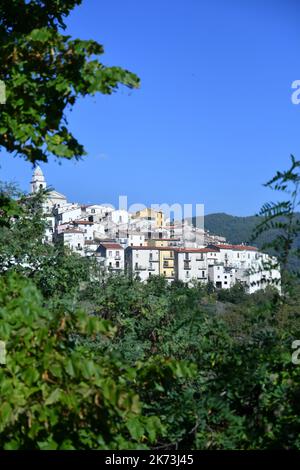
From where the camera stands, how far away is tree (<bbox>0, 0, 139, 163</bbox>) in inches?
127

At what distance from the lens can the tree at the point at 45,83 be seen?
10.6 ft

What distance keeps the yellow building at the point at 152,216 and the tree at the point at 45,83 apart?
119620 millimetres

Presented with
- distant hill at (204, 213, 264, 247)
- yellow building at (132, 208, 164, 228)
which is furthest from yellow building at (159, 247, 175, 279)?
distant hill at (204, 213, 264, 247)

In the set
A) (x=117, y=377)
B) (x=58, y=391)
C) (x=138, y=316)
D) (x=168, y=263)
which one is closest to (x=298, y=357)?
(x=117, y=377)

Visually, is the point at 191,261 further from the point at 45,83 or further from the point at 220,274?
the point at 45,83

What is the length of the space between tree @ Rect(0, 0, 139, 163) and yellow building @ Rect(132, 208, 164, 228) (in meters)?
120

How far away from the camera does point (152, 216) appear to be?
12750 cm

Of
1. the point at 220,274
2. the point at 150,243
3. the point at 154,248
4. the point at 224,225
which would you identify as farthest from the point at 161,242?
the point at 224,225

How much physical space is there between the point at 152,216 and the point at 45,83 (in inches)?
4891

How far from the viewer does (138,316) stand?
10938 mm

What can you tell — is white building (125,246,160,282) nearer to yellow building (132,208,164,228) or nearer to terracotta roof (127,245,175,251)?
terracotta roof (127,245,175,251)

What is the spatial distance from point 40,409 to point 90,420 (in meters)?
0.29

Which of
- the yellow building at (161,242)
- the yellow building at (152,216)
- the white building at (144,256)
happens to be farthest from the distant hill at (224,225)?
the white building at (144,256)
